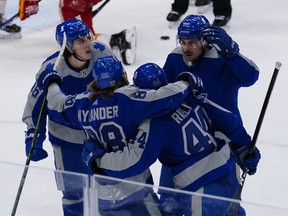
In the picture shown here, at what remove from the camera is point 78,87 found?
2.78 m

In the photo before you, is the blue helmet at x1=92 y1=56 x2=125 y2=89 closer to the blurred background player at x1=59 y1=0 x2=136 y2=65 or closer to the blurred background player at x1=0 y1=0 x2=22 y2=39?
the blurred background player at x1=59 y1=0 x2=136 y2=65

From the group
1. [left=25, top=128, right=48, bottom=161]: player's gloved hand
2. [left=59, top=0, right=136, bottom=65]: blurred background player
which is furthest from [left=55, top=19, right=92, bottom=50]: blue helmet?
[left=59, top=0, right=136, bottom=65]: blurred background player

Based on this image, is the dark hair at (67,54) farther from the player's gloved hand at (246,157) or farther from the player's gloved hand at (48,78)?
the player's gloved hand at (246,157)

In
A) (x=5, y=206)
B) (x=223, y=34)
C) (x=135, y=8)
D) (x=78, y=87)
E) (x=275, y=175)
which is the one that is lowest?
(x=135, y=8)

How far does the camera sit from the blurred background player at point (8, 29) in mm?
5836

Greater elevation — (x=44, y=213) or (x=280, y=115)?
(x=44, y=213)

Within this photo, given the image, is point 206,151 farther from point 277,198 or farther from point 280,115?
point 280,115

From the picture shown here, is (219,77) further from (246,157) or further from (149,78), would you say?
(149,78)

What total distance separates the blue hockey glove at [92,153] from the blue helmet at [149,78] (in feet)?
0.72

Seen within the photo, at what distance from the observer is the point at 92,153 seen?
2.34 metres

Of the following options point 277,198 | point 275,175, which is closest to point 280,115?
point 275,175

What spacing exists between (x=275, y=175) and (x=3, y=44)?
2857 mm

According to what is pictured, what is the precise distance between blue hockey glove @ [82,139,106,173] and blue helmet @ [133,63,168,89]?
0.22m

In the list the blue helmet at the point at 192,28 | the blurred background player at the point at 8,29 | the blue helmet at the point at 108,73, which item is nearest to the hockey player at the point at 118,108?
the blue helmet at the point at 108,73
